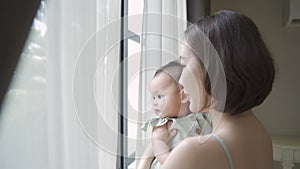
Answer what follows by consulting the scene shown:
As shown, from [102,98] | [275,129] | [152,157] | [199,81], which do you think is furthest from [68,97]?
[275,129]

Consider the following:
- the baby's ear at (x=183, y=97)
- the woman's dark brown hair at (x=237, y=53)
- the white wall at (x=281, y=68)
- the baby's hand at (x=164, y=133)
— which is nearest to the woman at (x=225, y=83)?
the woman's dark brown hair at (x=237, y=53)

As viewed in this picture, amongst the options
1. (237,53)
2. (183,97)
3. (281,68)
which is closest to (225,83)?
(237,53)

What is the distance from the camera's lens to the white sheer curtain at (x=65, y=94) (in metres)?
0.46

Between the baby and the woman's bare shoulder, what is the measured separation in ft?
0.86

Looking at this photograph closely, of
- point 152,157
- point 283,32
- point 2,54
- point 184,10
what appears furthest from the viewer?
point 283,32

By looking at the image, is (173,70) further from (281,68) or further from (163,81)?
(281,68)

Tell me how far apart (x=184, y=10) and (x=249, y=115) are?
112 cm

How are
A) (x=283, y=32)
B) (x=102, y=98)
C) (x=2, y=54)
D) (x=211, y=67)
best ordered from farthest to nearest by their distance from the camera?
(x=283, y=32)
(x=102, y=98)
(x=211, y=67)
(x=2, y=54)

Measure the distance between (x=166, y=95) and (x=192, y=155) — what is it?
344mm

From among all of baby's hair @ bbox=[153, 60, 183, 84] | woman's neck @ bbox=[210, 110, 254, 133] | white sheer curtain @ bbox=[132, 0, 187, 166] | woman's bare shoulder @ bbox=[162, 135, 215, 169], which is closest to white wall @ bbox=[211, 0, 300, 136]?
white sheer curtain @ bbox=[132, 0, 187, 166]

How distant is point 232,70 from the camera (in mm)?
522

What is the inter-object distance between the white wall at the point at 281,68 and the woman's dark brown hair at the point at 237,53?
200cm

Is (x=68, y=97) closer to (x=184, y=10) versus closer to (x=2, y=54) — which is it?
(x=2, y=54)

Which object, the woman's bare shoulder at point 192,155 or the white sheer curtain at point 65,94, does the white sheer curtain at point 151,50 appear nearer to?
the white sheer curtain at point 65,94
